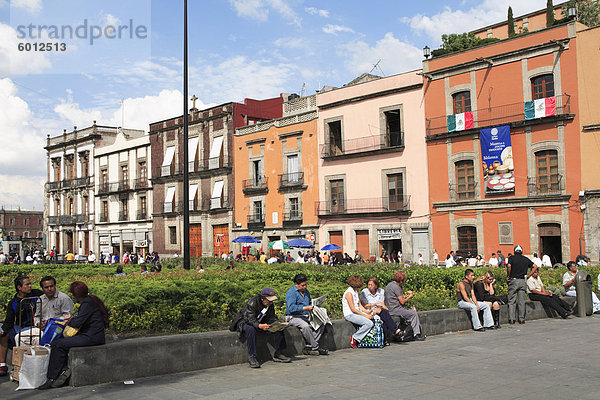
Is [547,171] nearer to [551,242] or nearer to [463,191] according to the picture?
[551,242]

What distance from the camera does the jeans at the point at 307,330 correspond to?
33.2 ft

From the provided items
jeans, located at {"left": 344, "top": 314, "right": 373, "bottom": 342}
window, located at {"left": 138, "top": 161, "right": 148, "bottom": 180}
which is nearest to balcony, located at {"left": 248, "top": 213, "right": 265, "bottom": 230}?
window, located at {"left": 138, "top": 161, "right": 148, "bottom": 180}

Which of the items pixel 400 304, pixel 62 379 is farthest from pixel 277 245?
pixel 62 379

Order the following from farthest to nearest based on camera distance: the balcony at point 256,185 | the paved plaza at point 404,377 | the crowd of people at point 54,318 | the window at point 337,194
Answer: the balcony at point 256,185
the window at point 337,194
the crowd of people at point 54,318
the paved plaza at point 404,377

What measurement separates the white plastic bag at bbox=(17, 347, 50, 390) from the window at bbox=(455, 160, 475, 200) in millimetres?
27463

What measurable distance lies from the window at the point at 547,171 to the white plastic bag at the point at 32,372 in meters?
26.4

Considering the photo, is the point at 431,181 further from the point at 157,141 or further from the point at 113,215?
the point at 113,215

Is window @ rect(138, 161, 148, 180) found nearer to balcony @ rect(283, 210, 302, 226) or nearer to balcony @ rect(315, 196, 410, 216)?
balcony @ rect(283, 210, 302, 226)

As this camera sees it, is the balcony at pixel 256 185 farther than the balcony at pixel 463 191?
Yes

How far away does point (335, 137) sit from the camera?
131 ft

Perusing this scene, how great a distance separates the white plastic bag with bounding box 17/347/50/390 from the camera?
7.66 meters

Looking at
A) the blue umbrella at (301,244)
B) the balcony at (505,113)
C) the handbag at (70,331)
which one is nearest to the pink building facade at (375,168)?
the blue umbrella at (301,244)

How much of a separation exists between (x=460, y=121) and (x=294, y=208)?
45.3 feet

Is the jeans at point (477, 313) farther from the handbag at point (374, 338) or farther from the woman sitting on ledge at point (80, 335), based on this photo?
the woman sitting on ledge at point (80, 335)
